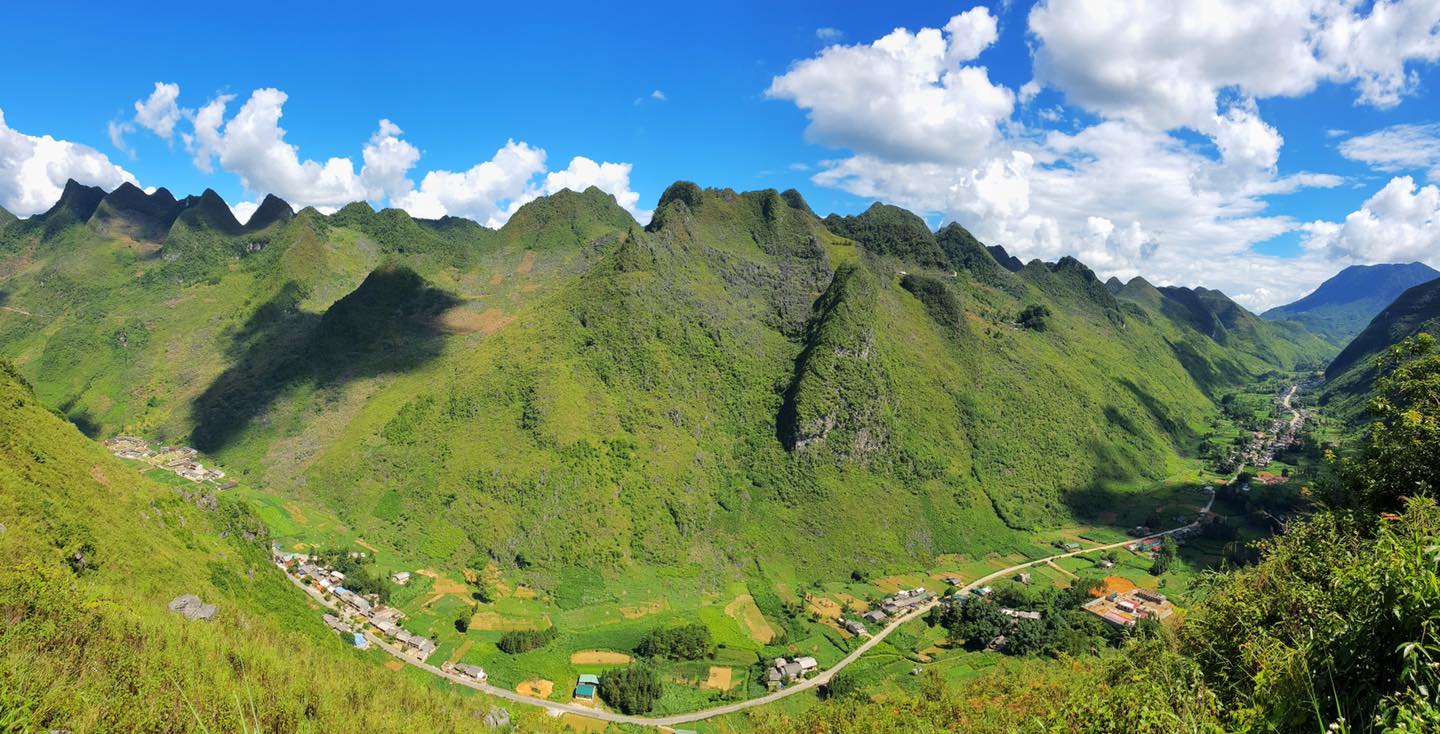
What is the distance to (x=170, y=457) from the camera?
3287 inches

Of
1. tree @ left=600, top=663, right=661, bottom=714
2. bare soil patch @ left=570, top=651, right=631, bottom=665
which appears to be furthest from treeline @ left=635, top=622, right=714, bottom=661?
tree @ left=600, top=663, right=661, bottom=714

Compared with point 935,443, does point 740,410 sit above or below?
above

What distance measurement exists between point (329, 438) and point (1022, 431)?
339 ft

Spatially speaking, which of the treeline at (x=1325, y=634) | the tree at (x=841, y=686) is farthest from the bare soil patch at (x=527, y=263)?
the treeline at (x=1325, y=634)

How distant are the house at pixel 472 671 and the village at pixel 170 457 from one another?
49.6 m

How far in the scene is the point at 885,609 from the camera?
62.8 meters

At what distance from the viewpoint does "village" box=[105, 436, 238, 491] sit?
78562 mm

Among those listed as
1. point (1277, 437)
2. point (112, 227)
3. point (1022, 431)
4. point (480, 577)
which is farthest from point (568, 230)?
point (1277, 437)

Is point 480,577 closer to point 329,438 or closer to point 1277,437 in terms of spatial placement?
point 329,438

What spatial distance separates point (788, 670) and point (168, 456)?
89.4m

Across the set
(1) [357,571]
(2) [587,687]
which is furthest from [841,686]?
(1) [357,571]

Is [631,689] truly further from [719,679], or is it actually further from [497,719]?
[497,719]

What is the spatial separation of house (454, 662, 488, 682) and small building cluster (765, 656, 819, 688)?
2313 cm

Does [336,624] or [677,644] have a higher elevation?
[336,624]
